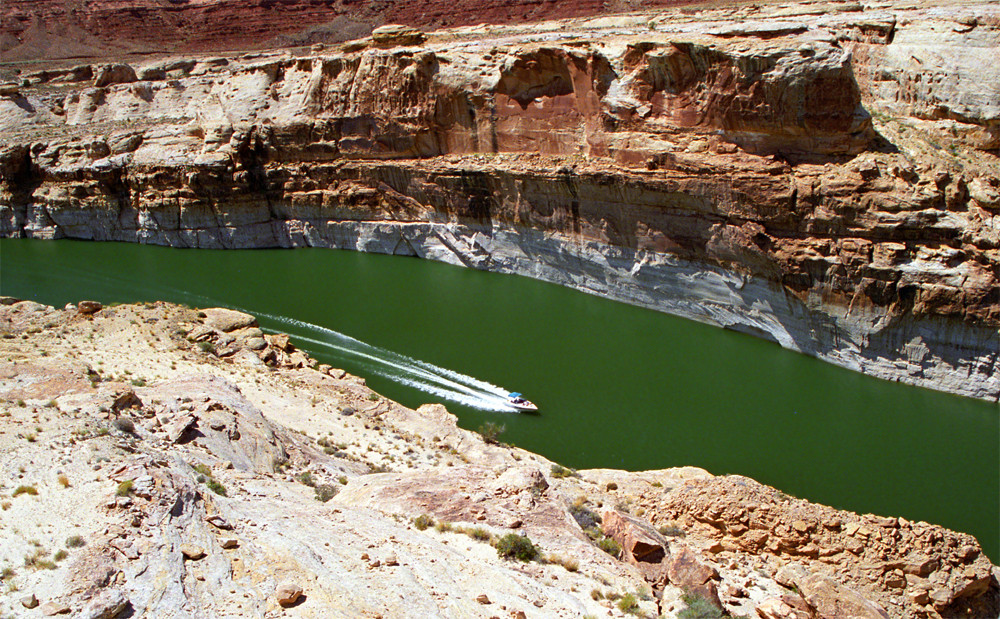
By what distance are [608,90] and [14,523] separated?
2606 centimetres

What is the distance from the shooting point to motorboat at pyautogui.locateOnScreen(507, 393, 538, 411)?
888 inches

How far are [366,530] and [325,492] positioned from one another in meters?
2.31

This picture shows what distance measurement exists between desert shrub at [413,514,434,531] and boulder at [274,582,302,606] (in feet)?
9.55

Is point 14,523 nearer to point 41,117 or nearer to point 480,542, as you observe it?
point 480,542

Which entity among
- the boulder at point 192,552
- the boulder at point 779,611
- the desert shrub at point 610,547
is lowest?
the desert shrub at point 610,547

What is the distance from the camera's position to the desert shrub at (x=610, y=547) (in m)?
12.6

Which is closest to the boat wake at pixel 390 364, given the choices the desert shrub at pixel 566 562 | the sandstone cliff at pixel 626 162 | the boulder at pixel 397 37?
the sandstone cliff at pixel 626 162

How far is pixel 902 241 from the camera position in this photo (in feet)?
77.3

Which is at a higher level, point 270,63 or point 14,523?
point 270,63

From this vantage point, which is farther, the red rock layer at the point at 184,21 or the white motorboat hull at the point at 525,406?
the red rock layer at the point at 184,21

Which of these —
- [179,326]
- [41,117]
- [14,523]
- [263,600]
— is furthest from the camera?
[41,117]

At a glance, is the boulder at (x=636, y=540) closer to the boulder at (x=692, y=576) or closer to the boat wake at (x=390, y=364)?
the boulder at (x=692, y=576)

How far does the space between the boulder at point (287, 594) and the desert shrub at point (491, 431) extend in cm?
1037

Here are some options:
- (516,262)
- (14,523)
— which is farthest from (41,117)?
(14,523)
